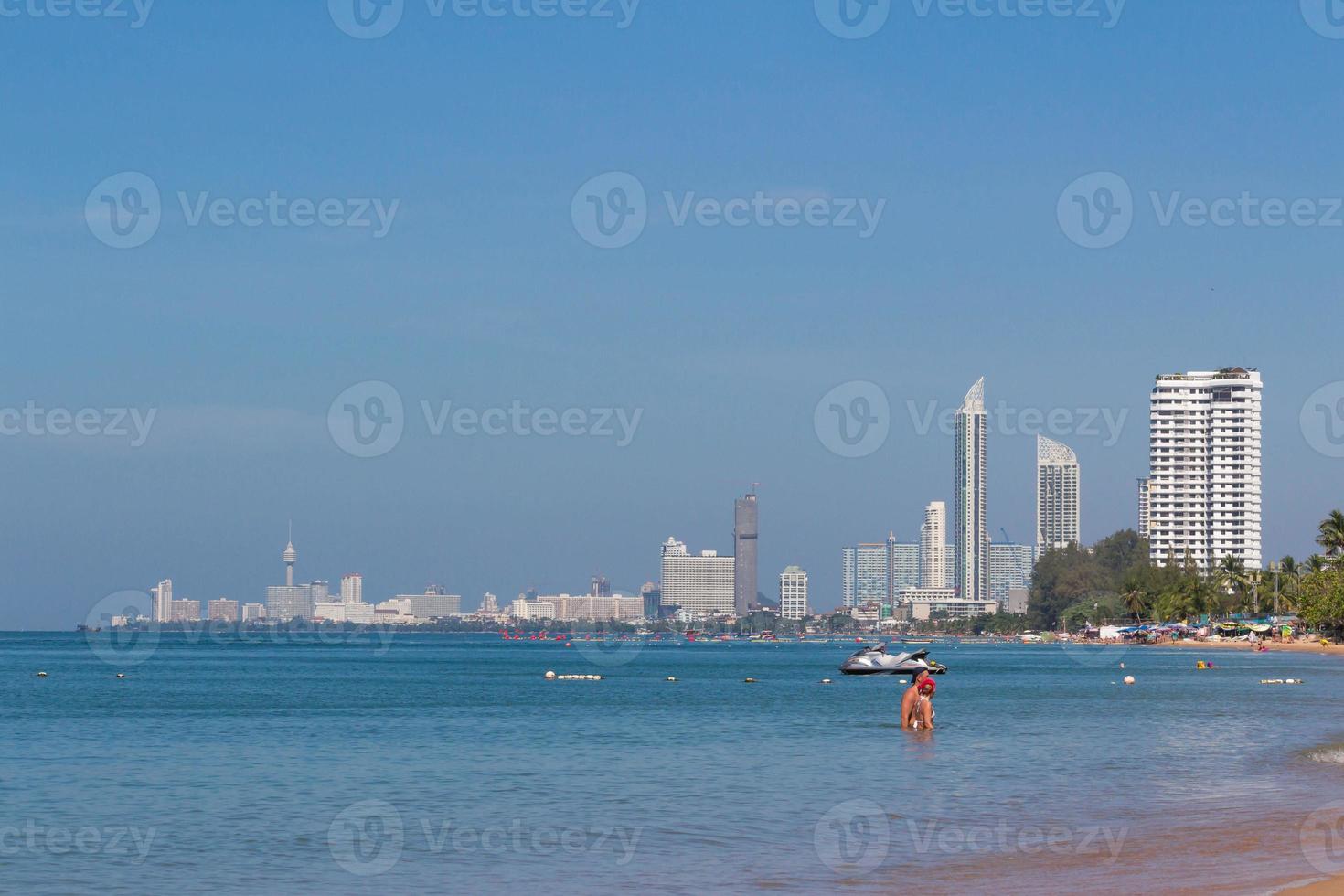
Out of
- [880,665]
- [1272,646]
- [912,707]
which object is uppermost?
[912,707]

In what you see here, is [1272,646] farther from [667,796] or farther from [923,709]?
[667,796]

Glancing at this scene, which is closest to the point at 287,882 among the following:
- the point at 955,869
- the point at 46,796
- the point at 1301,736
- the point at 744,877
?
the point at 744,877

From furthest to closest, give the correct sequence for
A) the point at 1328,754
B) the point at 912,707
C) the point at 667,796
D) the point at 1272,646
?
the point at 1272,646 → the point at 912,707 → the point at 1328,754 → the point at 667,796

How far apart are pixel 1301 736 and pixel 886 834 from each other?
25.6 meters

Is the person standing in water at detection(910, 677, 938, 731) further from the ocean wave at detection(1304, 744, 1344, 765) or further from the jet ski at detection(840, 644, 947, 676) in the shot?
the jet ski at detection(840, 644, 947, 676)

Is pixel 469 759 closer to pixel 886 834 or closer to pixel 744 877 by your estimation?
pixel 886 834

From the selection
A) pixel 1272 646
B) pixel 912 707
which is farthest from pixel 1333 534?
pixel 912 707

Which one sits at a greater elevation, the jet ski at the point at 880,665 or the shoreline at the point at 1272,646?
the jet ski at the point at 880,665

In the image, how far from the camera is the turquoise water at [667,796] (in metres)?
22.8

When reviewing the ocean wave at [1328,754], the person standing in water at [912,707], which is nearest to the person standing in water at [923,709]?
the person standing in water at [912,707]

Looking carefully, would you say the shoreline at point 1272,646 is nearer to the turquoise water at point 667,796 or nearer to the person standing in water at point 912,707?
the turquoise water at point 667,796

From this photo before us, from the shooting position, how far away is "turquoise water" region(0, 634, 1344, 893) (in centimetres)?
2283

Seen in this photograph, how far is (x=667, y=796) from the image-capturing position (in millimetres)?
32469

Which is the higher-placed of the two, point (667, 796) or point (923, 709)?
point (923, 709)
